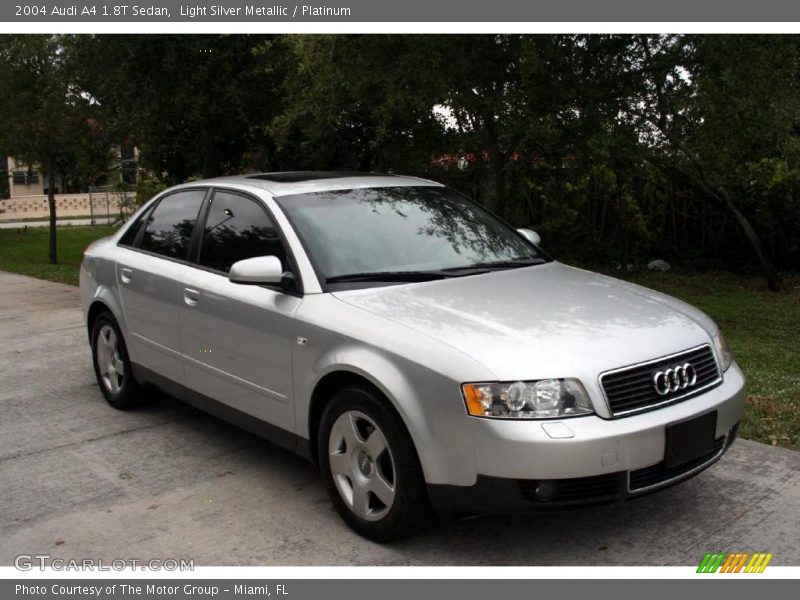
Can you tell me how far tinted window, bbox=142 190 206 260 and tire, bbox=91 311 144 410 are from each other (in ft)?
2.34

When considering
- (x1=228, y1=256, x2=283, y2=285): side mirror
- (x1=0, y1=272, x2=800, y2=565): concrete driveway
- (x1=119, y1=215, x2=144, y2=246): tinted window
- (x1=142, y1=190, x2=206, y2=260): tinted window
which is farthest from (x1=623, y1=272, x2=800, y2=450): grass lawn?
(x1=119, y1=215, x2=144, y2=246): tinted window

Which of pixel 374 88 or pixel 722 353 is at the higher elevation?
pixel 374 88

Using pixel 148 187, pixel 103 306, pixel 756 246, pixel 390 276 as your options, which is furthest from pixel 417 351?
pixel 148 187

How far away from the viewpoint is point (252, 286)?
481 centimetres

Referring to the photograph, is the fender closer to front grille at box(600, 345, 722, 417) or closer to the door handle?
front grille at box(600, 345, 722, 417)

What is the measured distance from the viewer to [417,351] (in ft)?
12.4

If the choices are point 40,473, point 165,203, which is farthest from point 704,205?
point 40,473

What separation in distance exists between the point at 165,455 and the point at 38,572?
151 cm

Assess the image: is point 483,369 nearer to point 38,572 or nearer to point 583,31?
point 38,572

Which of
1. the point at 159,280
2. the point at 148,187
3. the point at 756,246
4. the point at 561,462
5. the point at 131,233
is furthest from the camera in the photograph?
the point at 148,187

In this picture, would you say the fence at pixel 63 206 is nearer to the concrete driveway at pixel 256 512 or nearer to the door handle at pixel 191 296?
the concrete driveway at pixel 256 512

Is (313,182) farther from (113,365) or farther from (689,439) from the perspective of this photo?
(689,439)

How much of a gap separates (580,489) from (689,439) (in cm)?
59

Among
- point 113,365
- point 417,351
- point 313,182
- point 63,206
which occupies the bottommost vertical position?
Answer: point 63,206
